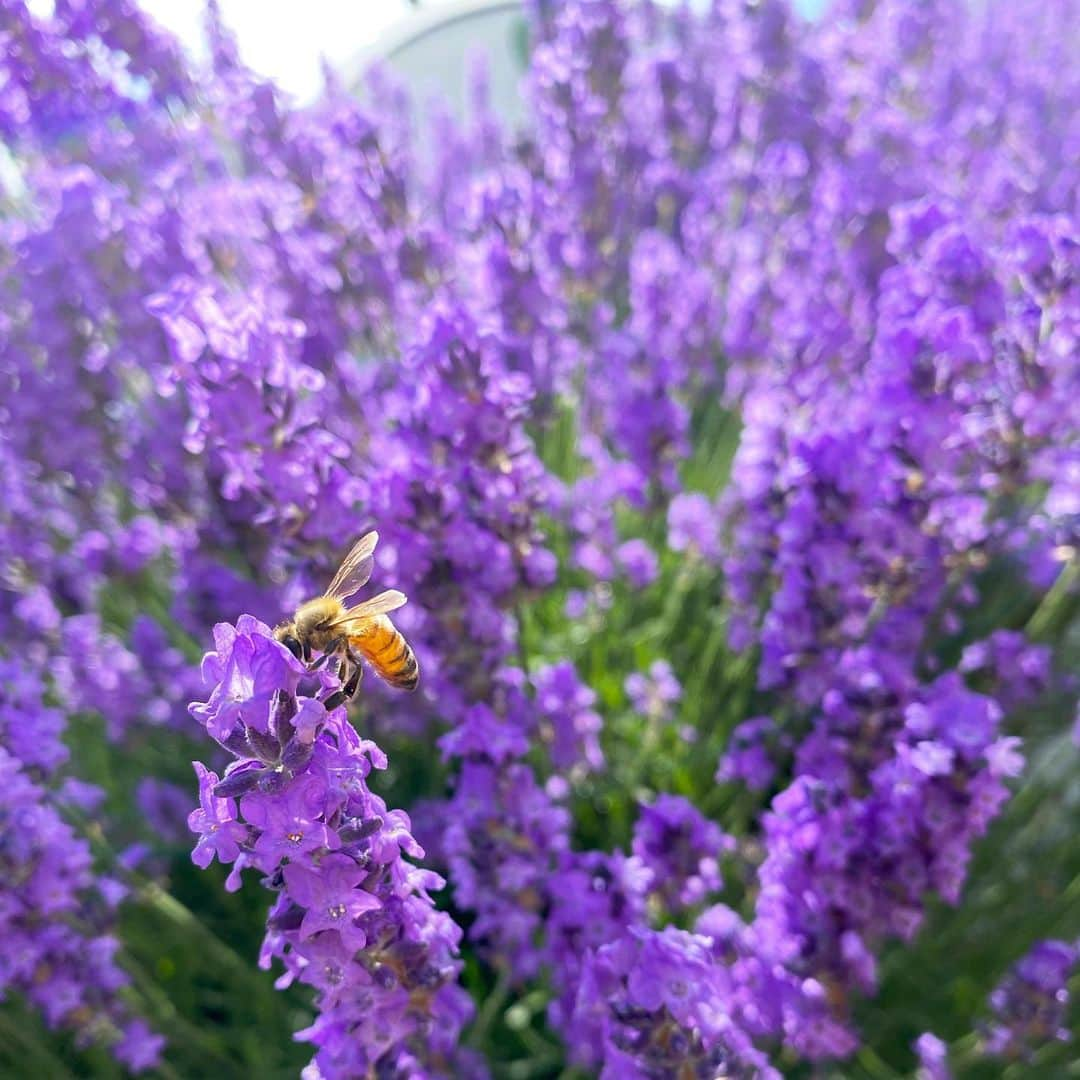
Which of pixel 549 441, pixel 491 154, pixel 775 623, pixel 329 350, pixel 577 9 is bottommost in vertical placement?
pixel 775 623

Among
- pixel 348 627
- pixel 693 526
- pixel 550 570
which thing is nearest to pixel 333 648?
pixel 348 627

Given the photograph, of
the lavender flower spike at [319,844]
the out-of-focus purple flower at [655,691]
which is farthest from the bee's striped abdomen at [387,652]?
the out-of-focus purple flower at [655,691]

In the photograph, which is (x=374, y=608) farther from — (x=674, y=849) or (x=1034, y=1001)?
(x=1034, y=1001)

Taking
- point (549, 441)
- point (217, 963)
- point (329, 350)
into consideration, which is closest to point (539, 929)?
point (217, 963)

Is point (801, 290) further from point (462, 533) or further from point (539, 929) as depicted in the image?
point (539, 929)

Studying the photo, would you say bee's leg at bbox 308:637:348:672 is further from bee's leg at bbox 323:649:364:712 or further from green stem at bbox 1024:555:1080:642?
green stem at bbox 1024:555:1080:642

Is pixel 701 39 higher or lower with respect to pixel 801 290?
higher

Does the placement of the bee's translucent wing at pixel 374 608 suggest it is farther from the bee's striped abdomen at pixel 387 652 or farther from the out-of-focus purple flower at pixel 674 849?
the out-of-focus purple flower at pixel 674 849
